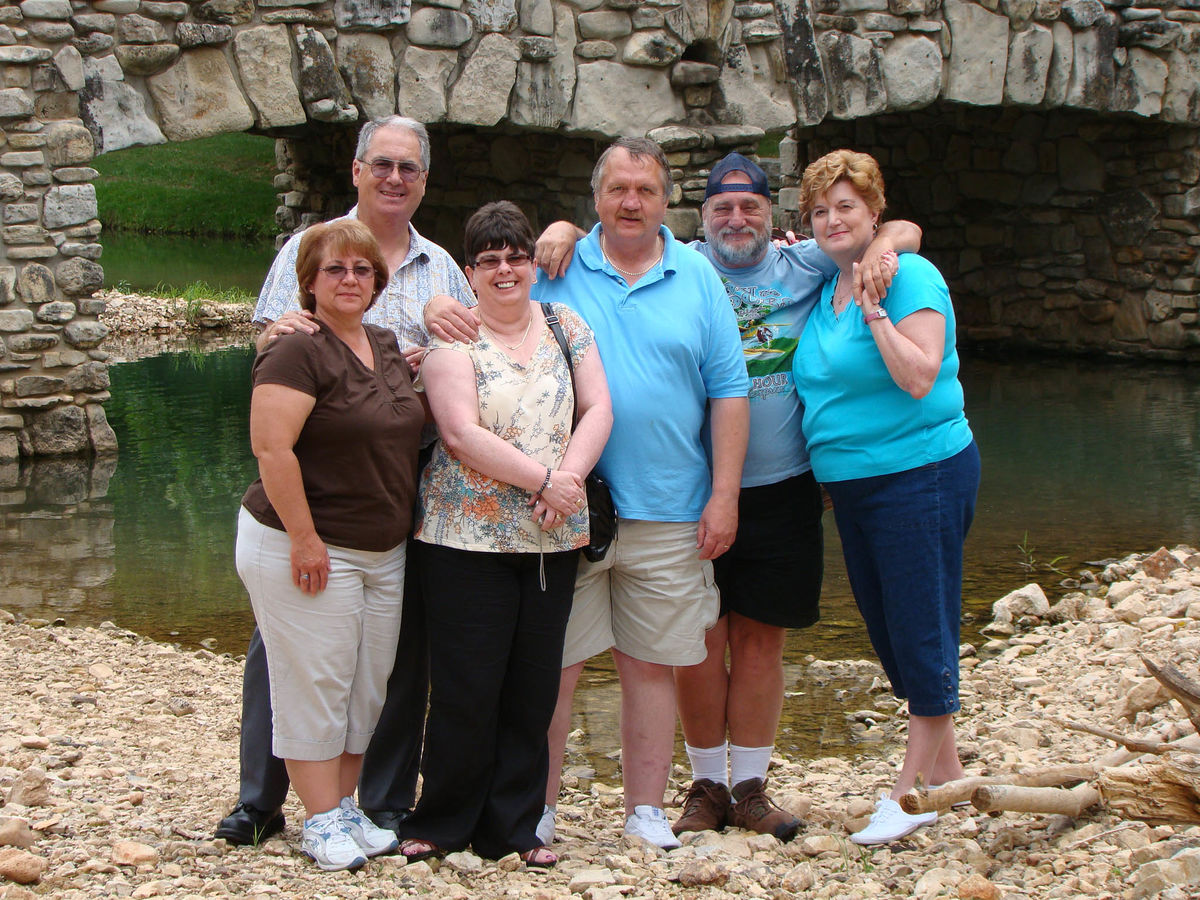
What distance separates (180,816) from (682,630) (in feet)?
4.17

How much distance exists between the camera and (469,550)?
277 centimetres

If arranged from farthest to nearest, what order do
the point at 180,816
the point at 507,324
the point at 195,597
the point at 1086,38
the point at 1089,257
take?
the point at 1089,257 < the point at 1086,38 < the point at 195,597 < the point at 180,816 < the point at 507,324

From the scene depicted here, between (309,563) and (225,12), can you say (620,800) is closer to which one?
(309,563)

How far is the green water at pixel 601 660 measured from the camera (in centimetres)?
486

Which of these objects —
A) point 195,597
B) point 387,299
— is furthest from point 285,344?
point 195,597

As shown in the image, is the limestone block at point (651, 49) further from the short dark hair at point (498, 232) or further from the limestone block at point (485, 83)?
the short dark hair at point (498, 232)

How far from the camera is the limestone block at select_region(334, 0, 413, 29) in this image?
23.6 ft

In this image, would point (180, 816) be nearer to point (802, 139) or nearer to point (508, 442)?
point (508, 442)

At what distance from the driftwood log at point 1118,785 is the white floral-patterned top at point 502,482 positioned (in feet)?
3.34

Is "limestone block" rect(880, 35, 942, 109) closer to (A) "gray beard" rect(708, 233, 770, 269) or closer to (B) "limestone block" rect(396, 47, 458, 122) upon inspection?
(B) "limestone block" rect(396, 47, 458, 122)

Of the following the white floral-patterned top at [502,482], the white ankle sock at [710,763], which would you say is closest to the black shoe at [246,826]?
the white floral-patterned top at [502,482]

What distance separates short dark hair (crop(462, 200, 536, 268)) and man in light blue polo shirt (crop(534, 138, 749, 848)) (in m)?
0.26

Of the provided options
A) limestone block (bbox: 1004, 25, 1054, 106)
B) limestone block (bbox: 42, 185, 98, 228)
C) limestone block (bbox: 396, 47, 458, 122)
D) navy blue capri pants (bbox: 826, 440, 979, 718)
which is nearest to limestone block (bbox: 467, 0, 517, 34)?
limestone block (bbox: 396, 47, 458, 122)

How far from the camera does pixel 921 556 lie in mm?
2953
